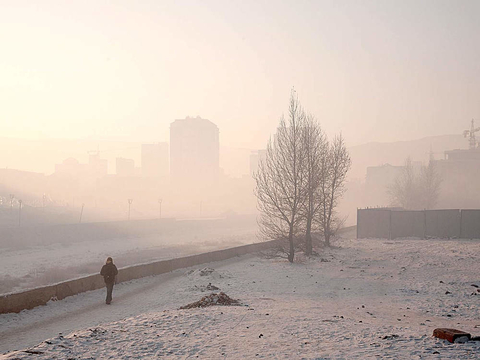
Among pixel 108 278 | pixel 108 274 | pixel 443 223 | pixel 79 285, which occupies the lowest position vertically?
pixel 79 285

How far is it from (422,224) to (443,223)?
6.02ft

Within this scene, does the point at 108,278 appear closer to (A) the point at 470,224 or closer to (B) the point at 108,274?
(B) the point at 108,274

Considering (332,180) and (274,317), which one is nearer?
(274,317)

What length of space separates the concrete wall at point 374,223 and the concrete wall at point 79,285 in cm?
2070

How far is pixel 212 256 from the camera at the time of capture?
2948 cm

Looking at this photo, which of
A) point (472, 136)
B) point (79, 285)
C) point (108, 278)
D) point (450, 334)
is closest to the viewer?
point (450, 334)

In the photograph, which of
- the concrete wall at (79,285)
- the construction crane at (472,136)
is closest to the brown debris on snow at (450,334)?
the concrete wall at (79,285)

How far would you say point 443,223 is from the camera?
131ft

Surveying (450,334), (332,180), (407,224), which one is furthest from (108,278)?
(407,224)

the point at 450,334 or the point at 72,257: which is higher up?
the point at 450,334

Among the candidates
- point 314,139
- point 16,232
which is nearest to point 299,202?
point 314,139

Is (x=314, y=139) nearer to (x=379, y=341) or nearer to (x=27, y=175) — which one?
(x=379, y=341)

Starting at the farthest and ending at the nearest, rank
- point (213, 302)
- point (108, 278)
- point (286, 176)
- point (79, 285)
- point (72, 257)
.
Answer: point (72, 257) < point (286, 176) < point (79, 285) < point (108, 278) < point (213, 302)

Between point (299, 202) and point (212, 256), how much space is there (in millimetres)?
7133
